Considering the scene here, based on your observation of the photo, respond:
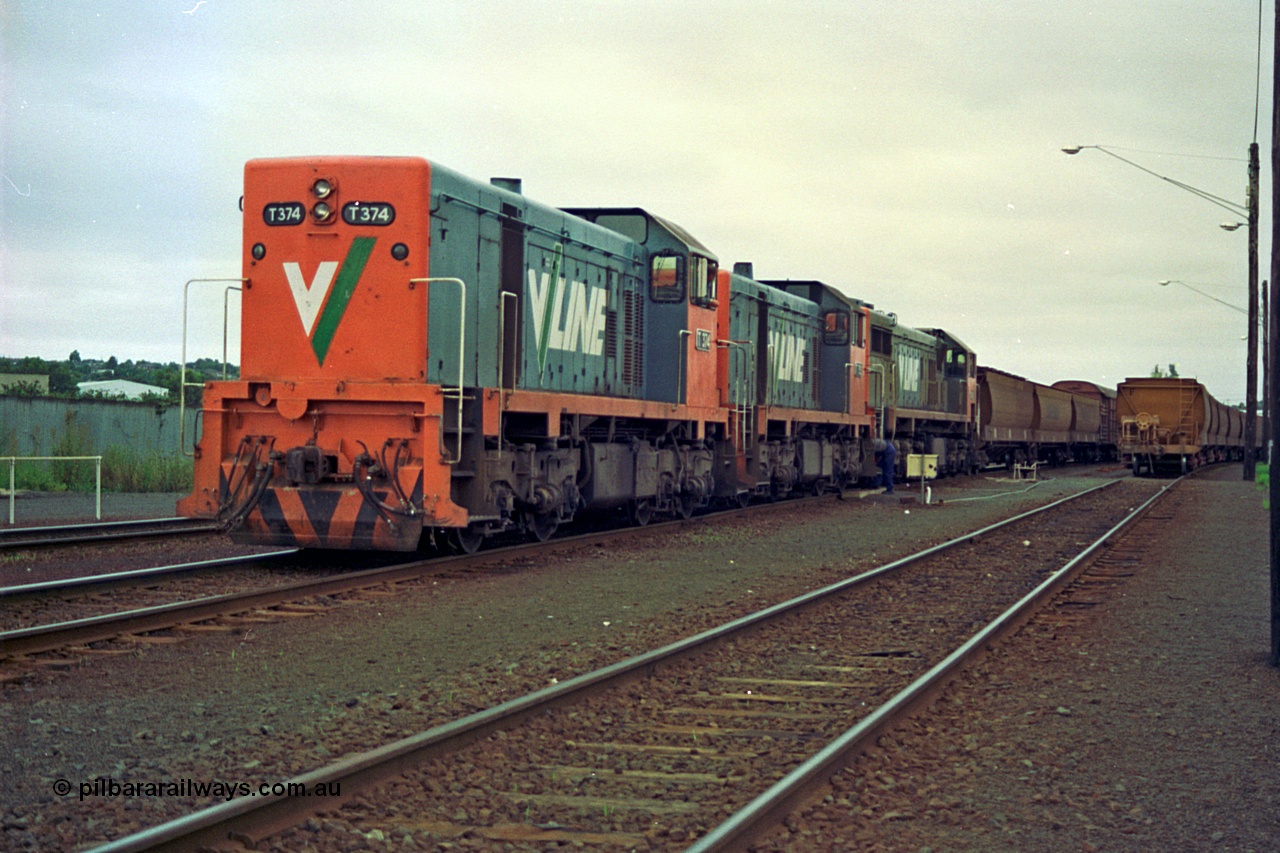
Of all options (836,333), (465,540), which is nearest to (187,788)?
(465,540)

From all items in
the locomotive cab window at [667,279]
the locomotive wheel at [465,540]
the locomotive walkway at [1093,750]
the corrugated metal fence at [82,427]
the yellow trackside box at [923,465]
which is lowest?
the locomotive walkway at [1093,750]

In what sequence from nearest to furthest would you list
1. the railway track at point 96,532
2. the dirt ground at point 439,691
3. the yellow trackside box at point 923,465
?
the dirt ground at point 439,691, the railway track at point 96,532, the yellow trackside box at point 923,465

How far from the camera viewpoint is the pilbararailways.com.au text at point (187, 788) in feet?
14.8

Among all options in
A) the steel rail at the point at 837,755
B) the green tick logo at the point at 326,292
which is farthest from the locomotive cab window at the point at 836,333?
the steel rail at the point at 837,755

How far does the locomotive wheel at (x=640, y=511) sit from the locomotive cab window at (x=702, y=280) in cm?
279

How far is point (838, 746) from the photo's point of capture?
17.6ft

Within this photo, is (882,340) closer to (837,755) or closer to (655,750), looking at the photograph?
(655,750)

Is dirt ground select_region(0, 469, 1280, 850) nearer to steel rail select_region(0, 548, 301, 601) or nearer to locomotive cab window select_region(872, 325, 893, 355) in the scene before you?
steel rail select_region(0, 548, 301, 601)

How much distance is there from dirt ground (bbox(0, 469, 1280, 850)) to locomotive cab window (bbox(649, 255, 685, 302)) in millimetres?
5176

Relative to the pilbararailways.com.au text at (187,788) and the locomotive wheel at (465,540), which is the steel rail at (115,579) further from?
the pilbararailways.com.au text at (187,788)

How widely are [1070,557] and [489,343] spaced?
7.19 m

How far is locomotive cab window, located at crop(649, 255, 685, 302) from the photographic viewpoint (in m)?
16.8

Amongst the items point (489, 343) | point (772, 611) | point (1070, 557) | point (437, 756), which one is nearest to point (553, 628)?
point (772, 611)

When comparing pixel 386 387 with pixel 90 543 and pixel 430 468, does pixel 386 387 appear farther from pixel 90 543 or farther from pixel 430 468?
pixel 90 543
